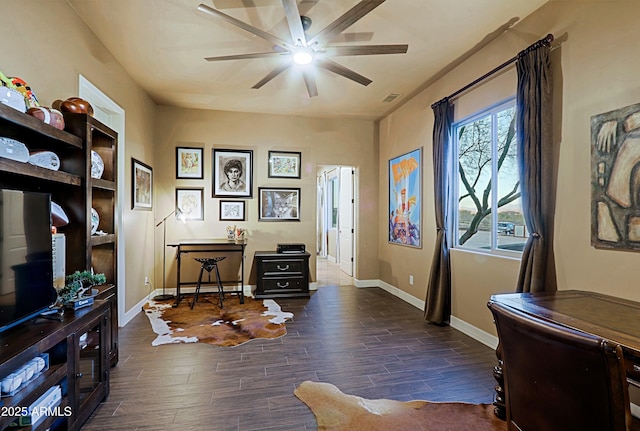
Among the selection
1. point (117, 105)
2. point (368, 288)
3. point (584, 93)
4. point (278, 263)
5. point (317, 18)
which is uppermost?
point (317, 18)

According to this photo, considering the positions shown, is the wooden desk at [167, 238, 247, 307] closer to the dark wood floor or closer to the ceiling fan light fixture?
the dark wood floor

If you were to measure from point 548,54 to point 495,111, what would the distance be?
718mm

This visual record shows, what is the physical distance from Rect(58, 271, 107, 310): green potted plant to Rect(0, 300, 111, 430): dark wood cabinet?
0.06 metres

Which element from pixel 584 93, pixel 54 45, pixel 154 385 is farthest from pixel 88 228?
pixel 584 93

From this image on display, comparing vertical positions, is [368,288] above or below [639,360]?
below

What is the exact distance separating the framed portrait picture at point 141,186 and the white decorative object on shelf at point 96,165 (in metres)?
1.61

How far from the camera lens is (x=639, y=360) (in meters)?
1.21

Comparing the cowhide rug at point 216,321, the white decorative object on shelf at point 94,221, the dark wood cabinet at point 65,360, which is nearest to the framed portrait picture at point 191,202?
the cowhide rug at point 216,321

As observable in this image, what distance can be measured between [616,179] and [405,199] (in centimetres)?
286

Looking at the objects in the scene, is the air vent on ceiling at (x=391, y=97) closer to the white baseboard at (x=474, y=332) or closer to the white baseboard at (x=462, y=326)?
the white baseboard at (x=462, y=326)

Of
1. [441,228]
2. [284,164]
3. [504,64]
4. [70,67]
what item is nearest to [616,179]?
[504,64]

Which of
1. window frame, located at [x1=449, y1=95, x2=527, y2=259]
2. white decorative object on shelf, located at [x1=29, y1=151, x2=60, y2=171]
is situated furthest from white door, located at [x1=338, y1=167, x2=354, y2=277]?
white decorative object on shelf, located at [x1=29, y1=151, x2=60, y2=171]

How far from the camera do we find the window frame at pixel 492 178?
3.02m

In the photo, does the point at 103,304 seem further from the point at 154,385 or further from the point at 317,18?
the point at 317,18
